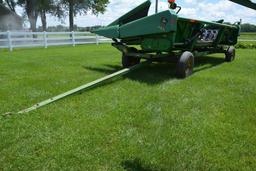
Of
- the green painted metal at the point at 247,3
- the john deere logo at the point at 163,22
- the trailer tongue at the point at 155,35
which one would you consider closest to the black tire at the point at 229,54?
the trailer tongue at the point at 155,35

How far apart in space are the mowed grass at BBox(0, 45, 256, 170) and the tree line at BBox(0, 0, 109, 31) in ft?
85.5

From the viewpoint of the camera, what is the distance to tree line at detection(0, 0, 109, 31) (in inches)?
1171

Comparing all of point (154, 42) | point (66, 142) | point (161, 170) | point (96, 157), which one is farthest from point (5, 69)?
point (161, 170)

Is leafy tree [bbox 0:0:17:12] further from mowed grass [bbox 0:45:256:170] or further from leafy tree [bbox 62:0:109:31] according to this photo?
mowed grass [bbox 0:45:256:170]

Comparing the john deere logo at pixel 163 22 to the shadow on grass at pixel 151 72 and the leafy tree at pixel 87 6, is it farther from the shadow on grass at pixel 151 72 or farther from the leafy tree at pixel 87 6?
the leafy tree at pixel 87 6

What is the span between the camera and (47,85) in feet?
17.7

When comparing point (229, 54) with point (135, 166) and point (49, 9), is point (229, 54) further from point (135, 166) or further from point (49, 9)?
point (49, 9)

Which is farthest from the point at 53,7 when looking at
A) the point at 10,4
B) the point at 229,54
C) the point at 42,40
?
the point at 229,54

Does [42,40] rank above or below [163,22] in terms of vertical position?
below

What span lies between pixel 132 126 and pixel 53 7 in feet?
→ 108

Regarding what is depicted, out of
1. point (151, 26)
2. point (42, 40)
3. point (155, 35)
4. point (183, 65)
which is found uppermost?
point (151, 26)

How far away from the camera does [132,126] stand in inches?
133

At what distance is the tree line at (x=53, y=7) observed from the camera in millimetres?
29750

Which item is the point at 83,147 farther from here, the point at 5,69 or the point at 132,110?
the point at 5,69
